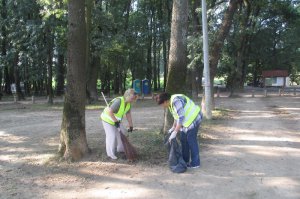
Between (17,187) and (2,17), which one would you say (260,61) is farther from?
(17,187)

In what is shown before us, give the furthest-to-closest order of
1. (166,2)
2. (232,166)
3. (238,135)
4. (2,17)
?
(166,2), (2,17), (238,135), (232,166)

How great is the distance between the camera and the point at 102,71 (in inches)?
1713

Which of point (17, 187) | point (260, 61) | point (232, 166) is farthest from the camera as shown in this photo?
point (260, 61)

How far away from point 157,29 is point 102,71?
28.1 feet

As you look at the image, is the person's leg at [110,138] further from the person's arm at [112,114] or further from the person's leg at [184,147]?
the person's leg at [184,147]

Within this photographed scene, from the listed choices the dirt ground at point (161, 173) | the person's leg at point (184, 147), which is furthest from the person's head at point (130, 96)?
the dirt ground at point (161, 173)

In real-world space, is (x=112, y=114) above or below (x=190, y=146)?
above

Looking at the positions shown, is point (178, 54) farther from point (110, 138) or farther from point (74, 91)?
point (110, 138)

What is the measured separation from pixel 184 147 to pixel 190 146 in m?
0.16

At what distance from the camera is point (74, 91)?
8.01m

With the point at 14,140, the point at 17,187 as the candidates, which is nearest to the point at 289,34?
the point at 14,140

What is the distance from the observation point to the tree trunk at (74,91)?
796 centimetres

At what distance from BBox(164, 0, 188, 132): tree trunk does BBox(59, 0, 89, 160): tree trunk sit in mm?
2678

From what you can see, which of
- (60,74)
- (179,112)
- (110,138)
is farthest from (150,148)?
(60,74)
